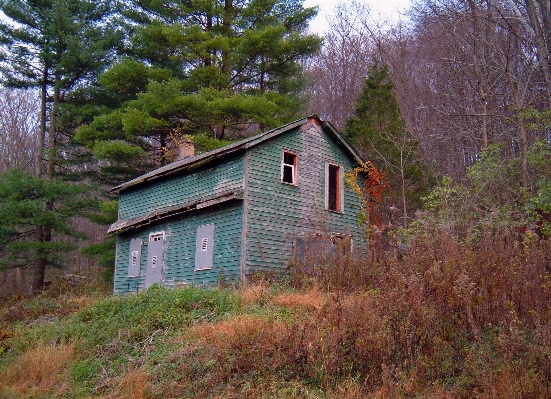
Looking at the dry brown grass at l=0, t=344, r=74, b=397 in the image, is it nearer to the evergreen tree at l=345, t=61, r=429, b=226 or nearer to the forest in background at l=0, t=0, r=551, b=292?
the forest in background at l=0, t=0, r=551, b=292

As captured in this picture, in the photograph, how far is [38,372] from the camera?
11.6m

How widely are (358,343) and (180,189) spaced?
11335mm

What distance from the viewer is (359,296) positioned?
37.1ft

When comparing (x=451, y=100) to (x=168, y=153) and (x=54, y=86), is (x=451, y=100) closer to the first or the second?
(x=168, y=153)

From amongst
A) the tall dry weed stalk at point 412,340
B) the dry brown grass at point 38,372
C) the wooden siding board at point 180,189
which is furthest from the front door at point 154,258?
the tall dry weed stalk at point 412,340

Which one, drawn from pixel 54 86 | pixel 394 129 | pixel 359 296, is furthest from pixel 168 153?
pixel 359 296

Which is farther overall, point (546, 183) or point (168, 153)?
point (168, 153)

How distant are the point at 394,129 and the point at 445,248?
44.6ft

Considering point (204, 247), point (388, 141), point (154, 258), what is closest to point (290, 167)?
point (204, 247)

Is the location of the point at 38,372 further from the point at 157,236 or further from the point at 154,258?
the point at 157,236

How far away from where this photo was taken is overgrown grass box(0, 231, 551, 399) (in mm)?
8367

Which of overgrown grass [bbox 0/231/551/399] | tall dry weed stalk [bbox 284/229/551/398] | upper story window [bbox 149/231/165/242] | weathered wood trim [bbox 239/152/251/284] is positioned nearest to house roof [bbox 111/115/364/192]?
weathered wood trim [bbox 239/152/251/284]

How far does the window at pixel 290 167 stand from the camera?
1833 cm

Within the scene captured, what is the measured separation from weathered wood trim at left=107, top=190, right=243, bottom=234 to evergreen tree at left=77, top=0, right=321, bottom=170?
15.8 feet
